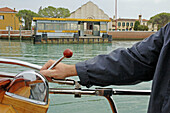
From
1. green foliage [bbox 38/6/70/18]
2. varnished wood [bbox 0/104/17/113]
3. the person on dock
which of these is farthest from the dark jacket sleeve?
green foliage [bbox 38/6/70/18]

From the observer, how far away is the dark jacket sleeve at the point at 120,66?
106 centimetres

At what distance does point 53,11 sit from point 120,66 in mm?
42644

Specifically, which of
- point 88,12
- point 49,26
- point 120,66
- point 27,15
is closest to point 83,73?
point 120,66

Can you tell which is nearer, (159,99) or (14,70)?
Result: (159,99)

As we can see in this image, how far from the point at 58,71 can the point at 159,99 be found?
1.66ft

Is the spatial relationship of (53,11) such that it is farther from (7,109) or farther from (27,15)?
(7,109)

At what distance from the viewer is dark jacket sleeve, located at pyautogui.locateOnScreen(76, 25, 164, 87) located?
106cm

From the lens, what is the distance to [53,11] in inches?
1672

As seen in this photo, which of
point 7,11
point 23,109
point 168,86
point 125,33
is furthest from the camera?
point 7,11

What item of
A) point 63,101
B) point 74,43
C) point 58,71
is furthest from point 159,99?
point 74,43

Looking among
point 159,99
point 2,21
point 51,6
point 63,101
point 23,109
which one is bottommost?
point 63,101

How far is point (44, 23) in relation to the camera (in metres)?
25.4

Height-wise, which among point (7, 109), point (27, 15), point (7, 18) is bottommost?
point (7, 109)

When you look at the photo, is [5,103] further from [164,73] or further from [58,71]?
[164,73]
